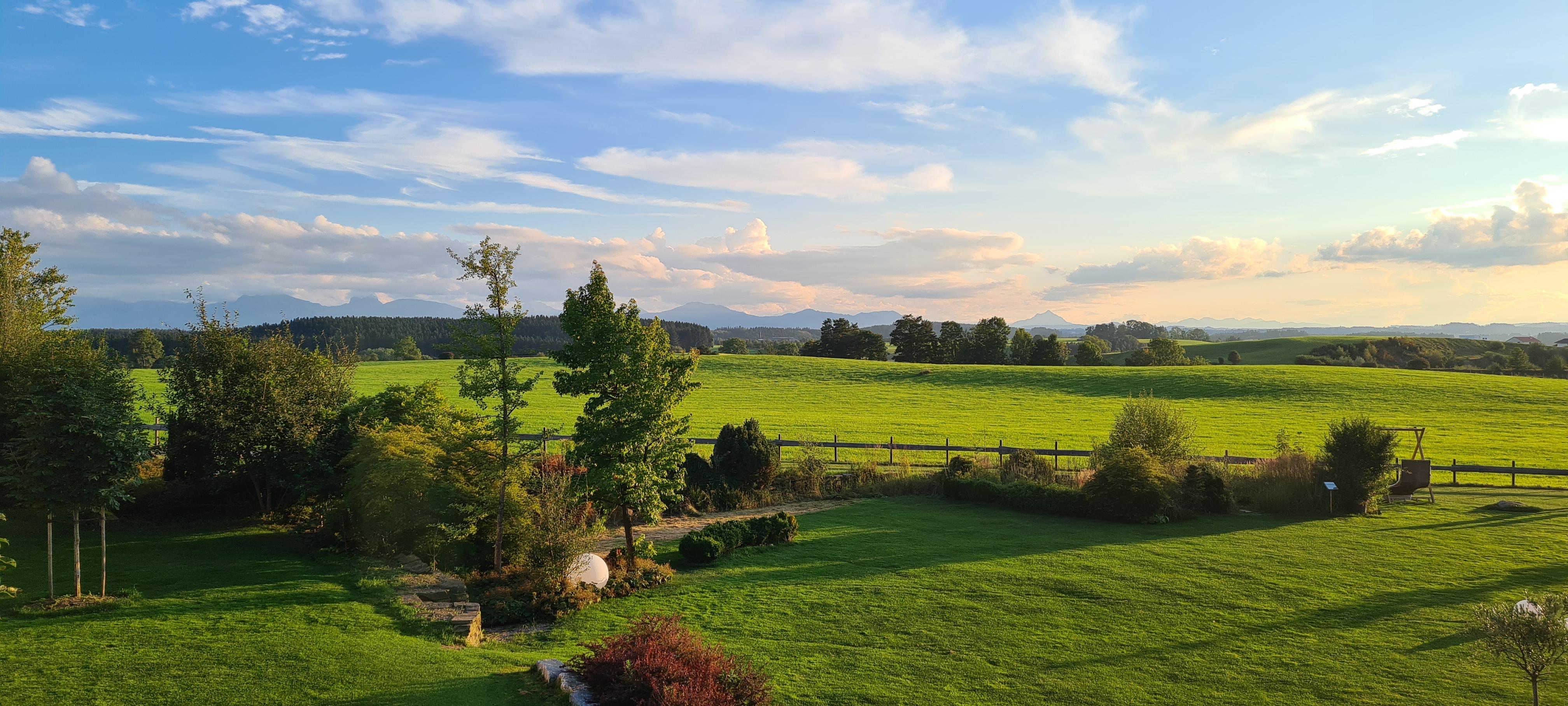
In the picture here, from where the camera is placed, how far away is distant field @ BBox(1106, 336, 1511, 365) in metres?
86.8

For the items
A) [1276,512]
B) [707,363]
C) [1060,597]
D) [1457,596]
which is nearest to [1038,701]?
[1060,597]

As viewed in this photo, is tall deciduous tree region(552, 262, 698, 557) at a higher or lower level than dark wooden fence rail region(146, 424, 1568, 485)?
higher

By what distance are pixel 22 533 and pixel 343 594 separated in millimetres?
9033

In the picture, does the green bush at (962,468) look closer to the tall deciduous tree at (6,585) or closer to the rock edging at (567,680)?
the rock edging at (567,680)

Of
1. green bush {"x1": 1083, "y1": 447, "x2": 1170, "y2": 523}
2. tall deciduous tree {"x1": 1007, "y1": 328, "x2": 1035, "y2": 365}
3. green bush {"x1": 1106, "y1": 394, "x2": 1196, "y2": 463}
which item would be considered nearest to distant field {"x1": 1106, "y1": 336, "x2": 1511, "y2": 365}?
tall deciduous tree {"x1": 1007, "y1": 328, "x2": 1035, "y2": 365}

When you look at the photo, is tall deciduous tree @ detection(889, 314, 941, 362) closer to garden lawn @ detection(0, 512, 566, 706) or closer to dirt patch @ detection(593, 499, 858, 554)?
dirt patch @ detection(593, 499, 858, 554)

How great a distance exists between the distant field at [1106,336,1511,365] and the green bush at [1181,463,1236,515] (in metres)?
72.8

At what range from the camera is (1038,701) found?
27.2 feet

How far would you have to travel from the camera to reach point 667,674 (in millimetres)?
7500

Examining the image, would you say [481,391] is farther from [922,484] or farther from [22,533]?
[922,484]

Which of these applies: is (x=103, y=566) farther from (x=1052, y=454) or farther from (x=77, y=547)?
(x=1052, y=454)

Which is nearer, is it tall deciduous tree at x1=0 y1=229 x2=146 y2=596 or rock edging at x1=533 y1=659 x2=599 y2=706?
rock edging at x1=533 y1=659 x2=599 y2=706

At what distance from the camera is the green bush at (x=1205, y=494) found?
18.9 m

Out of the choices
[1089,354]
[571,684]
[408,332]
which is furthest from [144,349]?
[1089,354]
